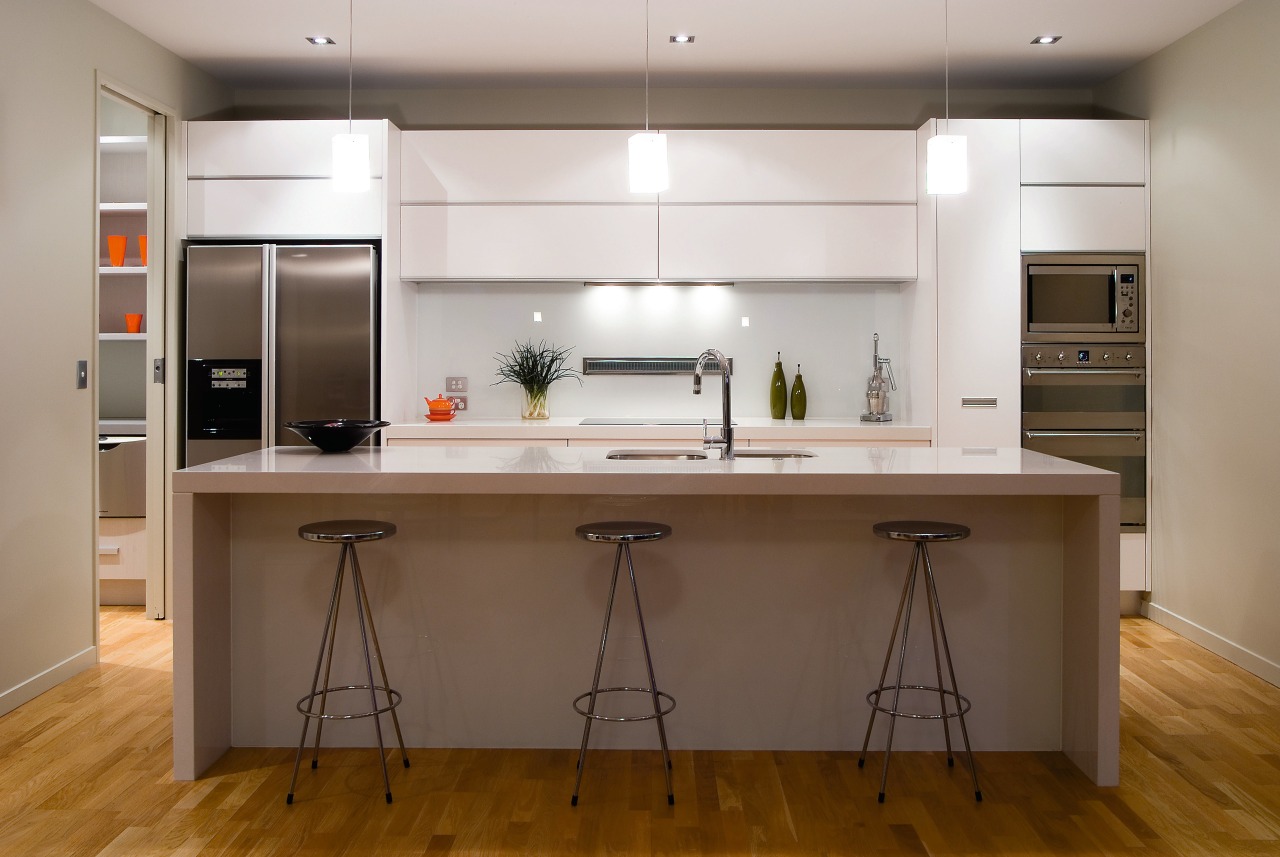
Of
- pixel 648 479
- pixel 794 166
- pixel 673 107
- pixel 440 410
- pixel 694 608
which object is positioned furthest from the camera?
pixel 673 107

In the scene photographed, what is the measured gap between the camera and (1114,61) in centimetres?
480

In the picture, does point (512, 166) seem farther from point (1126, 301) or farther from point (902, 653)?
point (902, 653)

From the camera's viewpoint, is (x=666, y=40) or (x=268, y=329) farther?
(x=268, y=329)

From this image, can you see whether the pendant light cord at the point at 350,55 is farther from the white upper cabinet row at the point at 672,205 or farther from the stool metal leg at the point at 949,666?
the stool metal leg at the point at 949,666

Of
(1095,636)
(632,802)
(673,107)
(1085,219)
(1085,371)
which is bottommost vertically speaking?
(632,802)

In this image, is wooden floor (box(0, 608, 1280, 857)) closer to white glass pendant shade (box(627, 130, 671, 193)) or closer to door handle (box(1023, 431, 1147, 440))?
door handle (box(1023, 431, 1147, 440))

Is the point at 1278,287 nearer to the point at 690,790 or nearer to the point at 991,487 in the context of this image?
the point at 991,487

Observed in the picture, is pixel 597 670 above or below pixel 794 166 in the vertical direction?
below

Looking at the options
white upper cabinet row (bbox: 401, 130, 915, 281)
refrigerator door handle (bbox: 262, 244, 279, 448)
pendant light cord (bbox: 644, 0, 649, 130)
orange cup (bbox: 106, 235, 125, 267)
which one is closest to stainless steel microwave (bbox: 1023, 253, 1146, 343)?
white upper cabinet row (bbox: 401, 130, 915, 281)

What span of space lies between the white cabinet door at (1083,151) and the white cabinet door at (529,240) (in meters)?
1.83

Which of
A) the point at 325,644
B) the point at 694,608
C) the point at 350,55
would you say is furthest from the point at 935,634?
the point at 350,55

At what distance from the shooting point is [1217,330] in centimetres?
417

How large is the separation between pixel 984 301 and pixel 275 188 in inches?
136

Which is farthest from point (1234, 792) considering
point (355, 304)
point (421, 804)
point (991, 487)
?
point (355, 304)
